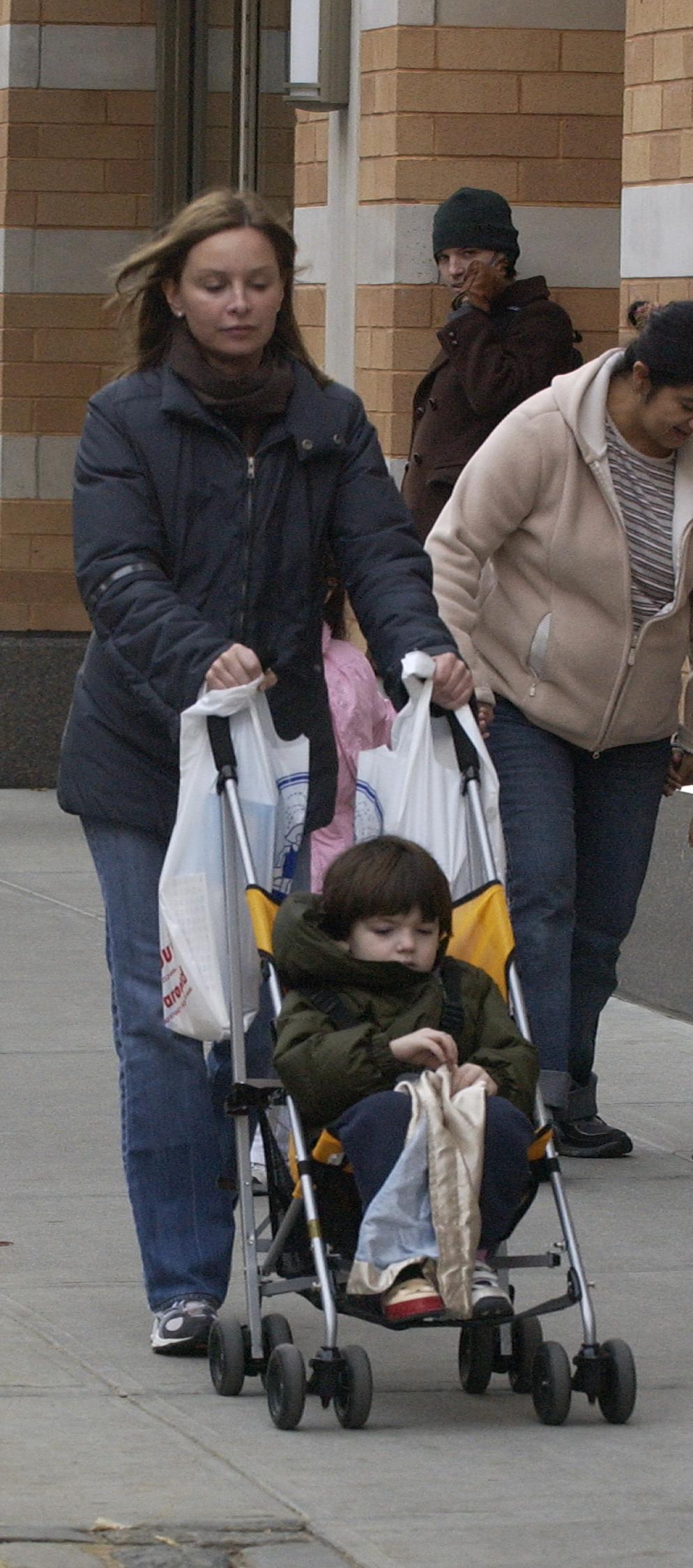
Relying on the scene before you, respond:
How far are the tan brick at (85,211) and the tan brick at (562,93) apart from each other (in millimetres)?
4156

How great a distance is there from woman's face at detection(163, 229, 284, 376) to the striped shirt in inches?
56.9

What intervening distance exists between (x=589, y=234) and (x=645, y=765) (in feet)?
12.7

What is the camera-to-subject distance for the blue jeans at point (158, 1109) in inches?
202

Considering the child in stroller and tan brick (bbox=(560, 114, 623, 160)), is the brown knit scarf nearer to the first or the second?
the child in stroller

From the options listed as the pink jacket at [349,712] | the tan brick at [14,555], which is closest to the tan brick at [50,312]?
the tan brick at [14,555]

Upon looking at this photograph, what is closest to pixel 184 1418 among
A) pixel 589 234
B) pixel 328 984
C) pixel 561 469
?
pixel 328 984

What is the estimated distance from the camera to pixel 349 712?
672 cm

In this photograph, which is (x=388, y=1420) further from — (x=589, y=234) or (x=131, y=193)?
(x=131, y=193)

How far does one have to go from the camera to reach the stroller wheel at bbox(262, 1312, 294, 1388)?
468cm

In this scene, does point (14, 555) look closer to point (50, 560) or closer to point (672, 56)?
point (50, 560)

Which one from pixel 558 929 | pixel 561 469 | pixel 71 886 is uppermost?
pixel 561 469

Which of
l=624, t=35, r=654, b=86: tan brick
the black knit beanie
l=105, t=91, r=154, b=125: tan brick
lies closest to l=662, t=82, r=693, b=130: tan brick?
l=624, t=35, r=654, b=86: tan brick

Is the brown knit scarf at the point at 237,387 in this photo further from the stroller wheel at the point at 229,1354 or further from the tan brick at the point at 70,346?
the tan brick at the point at 70,346

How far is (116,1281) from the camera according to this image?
18.4 ft
